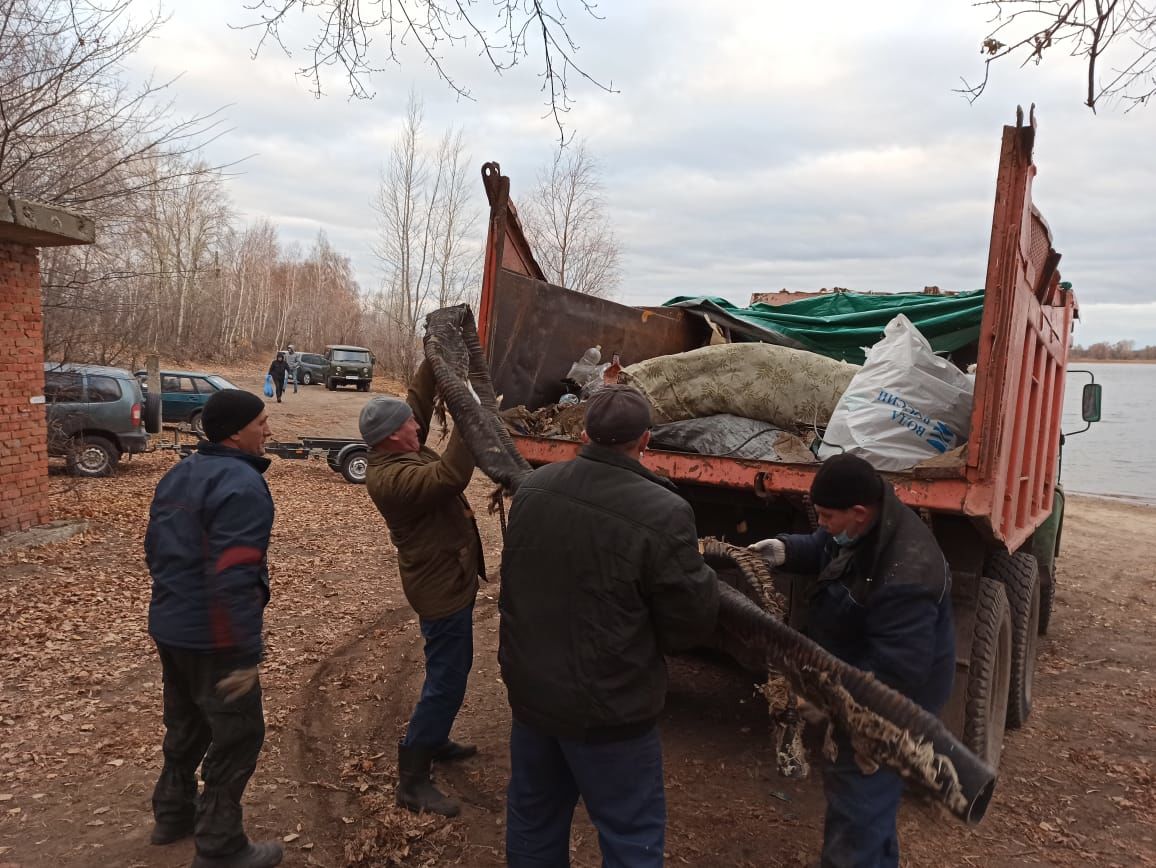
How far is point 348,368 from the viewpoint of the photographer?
31312 mm

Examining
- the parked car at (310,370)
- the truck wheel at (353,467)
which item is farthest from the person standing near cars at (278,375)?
the truck wheel at (353,467)

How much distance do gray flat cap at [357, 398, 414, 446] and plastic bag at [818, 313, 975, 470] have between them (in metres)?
1.94

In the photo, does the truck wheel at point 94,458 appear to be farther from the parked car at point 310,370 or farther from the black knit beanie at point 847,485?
the parked car at point 310,370

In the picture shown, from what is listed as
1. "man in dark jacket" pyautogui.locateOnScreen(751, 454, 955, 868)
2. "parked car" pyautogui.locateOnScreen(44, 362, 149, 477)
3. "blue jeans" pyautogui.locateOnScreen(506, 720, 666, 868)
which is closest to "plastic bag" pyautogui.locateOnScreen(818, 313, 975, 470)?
"man in dark jacket" pyautogui.locateOnScreen(751, 454, 955, 868)

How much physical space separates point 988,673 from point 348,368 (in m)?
30.2

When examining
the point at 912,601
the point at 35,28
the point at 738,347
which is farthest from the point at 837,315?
the point at 35,28

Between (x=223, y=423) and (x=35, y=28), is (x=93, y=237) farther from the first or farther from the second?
(x=223, y=423)

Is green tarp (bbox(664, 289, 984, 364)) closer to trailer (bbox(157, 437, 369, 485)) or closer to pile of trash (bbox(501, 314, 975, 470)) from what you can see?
pile of trash (bbox(501, 314, 975, 470))

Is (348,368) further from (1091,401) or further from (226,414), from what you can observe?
(226,414)

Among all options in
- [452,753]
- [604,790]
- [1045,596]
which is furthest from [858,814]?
[1045,596]

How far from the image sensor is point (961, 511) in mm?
3031

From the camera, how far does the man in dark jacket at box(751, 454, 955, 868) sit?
2357 millimetres

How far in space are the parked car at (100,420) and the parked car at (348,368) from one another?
19.2 meters

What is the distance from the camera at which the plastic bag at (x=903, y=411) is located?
3.43m
